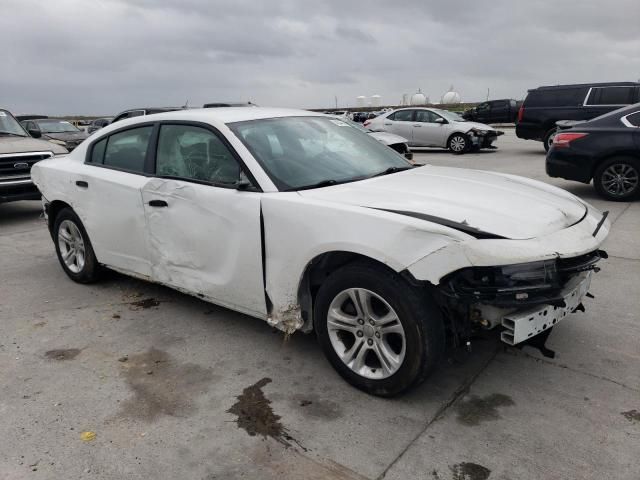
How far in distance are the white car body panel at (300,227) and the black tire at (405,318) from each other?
0.40 ft

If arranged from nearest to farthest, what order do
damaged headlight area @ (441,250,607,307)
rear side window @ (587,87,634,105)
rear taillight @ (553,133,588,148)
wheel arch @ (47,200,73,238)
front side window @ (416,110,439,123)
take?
damaged headlight area @ (441,250,607,307) → wheel arch @ (47,200,73,238) → rear taillight @ (553,133,588,148) → rear side window @ (587,87,634,105) → front side window @ (416,110,439,123)

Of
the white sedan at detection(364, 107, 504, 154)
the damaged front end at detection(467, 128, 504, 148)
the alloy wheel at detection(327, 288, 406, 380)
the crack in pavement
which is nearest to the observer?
the crack in pavement

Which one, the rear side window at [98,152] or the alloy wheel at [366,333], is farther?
the rear side window at [98,152]

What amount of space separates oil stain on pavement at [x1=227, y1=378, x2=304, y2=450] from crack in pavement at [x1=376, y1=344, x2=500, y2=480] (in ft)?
1.60

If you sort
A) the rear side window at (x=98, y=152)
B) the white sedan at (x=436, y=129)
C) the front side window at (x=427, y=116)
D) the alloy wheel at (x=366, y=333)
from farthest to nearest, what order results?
the front side window at (x=427, y=116)
the white sedan at (x=436, y=129)
the rear side window at (x=98, y=152)
the alloy wheel at (x=366, y=333)

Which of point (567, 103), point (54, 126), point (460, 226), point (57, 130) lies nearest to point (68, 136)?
point (57, 130)


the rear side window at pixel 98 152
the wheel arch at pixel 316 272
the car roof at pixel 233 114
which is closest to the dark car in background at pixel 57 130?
the rear side window at pixel 98 152

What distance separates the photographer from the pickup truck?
820 cm

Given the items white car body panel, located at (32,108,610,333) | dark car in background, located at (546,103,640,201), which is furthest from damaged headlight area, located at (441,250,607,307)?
dark car in background, located at (546,103,640,201)

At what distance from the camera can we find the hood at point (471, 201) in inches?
111

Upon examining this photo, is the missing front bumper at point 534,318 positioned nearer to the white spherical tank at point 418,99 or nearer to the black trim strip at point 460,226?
the black trim strip at point 460,226

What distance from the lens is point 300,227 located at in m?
Result: 3.16

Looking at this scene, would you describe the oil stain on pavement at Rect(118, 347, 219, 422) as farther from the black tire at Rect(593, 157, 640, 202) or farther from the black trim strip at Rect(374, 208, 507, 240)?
the black tire at Rect(593, 157, 640, 202)

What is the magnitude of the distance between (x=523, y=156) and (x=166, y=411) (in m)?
14.6
